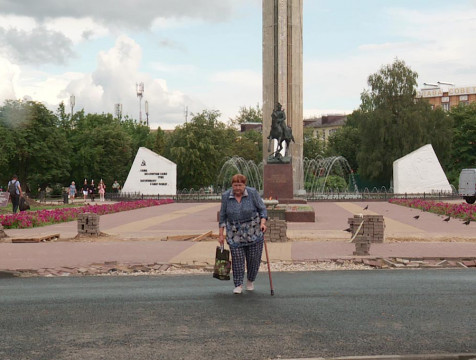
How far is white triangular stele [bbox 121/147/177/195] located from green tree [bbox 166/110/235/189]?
18023 millimetres

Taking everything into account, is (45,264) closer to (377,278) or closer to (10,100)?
(377,278)

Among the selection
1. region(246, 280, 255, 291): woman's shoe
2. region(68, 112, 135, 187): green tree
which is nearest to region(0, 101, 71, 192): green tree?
region(68, 112, 135, 187): green tree

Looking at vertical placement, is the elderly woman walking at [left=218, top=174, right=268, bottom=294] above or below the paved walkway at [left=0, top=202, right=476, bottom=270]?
above

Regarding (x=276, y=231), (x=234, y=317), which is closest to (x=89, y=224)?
(x=276, y=231)

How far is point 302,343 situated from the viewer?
6016 millimetres

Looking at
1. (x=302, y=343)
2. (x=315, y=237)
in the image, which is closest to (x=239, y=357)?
(x=302, y=343)

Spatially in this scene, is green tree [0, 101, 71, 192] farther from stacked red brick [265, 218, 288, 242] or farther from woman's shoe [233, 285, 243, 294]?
woman's shoe [233, 285, 243, 294]

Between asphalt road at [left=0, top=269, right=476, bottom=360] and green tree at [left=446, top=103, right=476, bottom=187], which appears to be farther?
green tree at [left=446, top=103, right=476, bottom=187]

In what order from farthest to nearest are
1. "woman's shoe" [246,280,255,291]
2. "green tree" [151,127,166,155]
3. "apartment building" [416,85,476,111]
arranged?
"apartment building" [416,85,476,111] < "green tree" [151,127,166,155] < "woman's shoe" [246,280,255,291]

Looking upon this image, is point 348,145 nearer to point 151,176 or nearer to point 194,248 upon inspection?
point 151,176

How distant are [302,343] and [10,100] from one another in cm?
6451

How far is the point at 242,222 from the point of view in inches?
344

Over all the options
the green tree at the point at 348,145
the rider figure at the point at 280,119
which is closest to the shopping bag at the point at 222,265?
the rider figure at the point at 280,119

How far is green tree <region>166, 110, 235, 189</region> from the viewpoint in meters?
71.8
